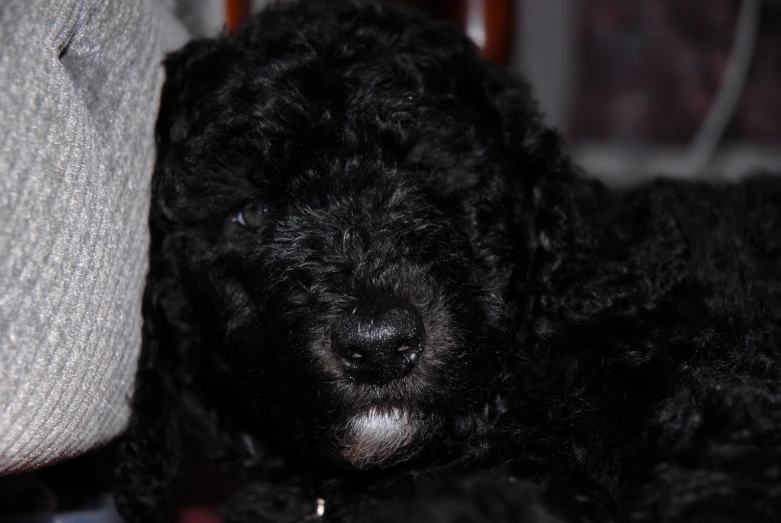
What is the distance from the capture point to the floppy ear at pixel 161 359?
2037 millimetres

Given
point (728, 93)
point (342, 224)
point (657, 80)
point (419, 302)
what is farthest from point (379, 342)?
point (657, 80)

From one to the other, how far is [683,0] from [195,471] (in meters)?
4.74

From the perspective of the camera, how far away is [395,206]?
1894mm

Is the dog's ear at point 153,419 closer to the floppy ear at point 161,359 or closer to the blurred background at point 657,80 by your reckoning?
the floppy ear at point 161,359

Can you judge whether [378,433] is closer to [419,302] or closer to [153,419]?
[419,302]

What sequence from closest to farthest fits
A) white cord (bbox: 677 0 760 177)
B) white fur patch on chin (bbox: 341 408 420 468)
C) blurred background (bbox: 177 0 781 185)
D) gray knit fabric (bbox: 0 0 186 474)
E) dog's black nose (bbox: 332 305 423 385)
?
1. gray knit fabric (bbox: 0 0 186 474)
2. dog's black nose (bbox: 332 305 423 385)
3. white fur patch on chin (bbox: 341 408 420 468)
4. white cord (bbox: 677 0 760 177)
5. blurred background (bbox: 177 0 781 185)

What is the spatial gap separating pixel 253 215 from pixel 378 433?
0.69 m

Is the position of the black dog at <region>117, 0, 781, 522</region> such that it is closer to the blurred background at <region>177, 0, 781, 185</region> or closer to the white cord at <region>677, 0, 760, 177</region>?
the white cord at <region>677, 0, 760, 177</region>

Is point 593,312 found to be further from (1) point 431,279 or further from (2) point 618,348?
(1) point 431,279

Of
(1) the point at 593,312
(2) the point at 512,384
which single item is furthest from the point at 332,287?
(1) the point at 593,312

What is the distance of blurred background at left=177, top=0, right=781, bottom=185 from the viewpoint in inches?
214

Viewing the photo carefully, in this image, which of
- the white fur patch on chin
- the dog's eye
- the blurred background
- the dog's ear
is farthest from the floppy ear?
the blurred background

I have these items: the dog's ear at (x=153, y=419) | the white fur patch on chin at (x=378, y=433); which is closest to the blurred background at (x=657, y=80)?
the dog's ear at (x=153, y=419)

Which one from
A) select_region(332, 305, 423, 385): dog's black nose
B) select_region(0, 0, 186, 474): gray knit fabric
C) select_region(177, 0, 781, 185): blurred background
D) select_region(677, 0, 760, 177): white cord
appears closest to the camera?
select_region(0, 0, 186, 474): gray knit fabric
